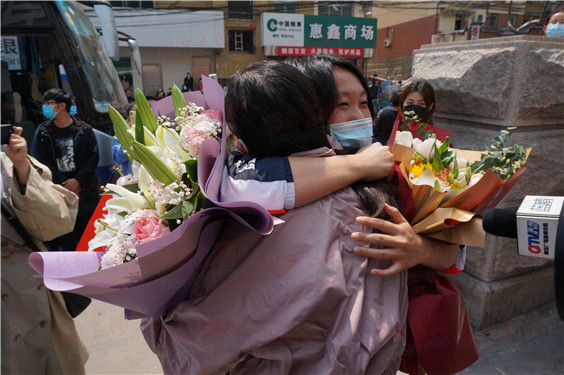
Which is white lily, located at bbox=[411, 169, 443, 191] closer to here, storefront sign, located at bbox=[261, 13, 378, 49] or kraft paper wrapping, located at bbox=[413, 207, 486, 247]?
kraft paper wrapping, located at bbox=[413, 207, 486, 247]

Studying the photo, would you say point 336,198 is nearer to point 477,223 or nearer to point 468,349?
point 477,223

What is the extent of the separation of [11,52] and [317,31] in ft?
49.9

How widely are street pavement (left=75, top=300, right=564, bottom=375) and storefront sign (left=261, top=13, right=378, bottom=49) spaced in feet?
51.0

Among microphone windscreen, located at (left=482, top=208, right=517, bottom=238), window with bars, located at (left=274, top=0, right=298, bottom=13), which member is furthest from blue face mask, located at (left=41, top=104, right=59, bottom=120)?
window with bars, located at (left=274, top=0, right=298, bottom=13)

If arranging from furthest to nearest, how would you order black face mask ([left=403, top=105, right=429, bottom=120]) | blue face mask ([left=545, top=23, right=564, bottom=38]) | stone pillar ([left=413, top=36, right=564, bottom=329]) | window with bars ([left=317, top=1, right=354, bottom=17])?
window with bars ([left=317, top=1, right=354, bottom=17])
blue face mask ([left=545, top=23, right=564, bottom=38])
black face mask ([left=403, top=105, right=429, bottom=120])
stone pillar ([left=413, top=36, right=564, bottom=329])

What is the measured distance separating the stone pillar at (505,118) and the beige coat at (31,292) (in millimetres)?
2456

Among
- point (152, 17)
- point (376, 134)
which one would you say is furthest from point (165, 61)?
point (376, 134)

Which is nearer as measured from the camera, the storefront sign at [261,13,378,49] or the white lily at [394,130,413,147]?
the white lily at [394,130,413,147]

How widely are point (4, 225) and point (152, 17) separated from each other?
14.8 m

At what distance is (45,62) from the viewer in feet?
13.5

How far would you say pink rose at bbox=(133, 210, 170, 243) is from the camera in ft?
3.13

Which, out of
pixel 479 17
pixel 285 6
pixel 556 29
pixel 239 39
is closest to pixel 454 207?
pixel 556 29

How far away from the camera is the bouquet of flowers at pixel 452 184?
3.84 ft

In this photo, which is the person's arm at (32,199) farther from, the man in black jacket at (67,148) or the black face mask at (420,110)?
the black face mask at (420,110)
